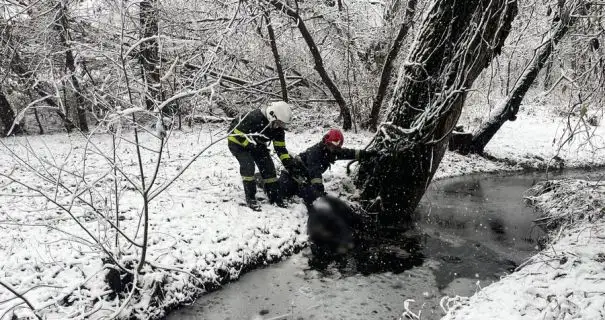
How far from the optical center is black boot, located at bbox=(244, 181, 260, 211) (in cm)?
635

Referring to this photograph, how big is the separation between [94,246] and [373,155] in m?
4.21

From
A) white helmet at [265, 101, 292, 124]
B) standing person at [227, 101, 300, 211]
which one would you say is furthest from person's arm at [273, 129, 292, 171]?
white helmet at [265, 101, 292, 124]

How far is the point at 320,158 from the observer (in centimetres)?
636

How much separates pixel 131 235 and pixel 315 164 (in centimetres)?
277

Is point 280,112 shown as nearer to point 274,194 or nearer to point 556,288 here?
point 274,194

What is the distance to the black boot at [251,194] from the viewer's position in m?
6.35

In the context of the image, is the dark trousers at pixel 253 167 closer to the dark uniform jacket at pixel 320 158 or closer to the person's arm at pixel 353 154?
the dark uniform jacket at pixel 320 158

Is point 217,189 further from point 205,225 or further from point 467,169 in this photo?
point 467,169

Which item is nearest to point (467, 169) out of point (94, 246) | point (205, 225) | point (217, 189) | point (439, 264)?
point (439, 264)

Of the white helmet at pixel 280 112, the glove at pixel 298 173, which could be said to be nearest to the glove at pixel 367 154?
the glove at pixel 298 173

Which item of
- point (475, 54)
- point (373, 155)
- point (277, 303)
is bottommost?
point (277, 303)

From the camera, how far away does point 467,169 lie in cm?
1135

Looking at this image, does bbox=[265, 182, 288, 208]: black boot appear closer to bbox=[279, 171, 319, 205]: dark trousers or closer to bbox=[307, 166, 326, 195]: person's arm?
bbox=[279, 171, 319, 205]: dark trousers

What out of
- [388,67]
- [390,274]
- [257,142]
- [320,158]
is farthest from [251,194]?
[388,67]
